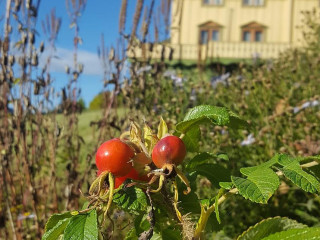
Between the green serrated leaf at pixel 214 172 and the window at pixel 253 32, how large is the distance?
17.7 meters

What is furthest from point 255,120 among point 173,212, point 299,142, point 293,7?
point 293,7

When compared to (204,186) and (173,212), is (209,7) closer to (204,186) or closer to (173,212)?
(204,186)

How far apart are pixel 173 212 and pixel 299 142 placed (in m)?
1.86

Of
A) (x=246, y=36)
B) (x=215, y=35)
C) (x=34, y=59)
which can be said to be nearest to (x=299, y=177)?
(x=34, y=59)

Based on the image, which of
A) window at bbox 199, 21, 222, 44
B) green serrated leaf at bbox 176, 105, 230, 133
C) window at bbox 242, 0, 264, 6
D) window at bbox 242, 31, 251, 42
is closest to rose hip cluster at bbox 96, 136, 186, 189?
green serrated leaf at bbox 176, 105, 230, 133

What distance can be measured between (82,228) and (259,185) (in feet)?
1.07

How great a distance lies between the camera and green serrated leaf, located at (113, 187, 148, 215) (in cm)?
88

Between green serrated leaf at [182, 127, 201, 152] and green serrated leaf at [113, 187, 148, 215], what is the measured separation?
22 cm

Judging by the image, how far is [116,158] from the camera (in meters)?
0.85

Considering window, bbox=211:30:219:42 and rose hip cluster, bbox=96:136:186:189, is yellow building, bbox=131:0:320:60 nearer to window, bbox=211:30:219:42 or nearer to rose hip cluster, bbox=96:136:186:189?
window, bbox=211:30:219:42

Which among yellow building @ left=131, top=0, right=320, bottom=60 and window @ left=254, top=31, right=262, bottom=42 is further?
window @ left=254, top=31, right=262, bottom=42

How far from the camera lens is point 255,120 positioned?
3572 millimetres

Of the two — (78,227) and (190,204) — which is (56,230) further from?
(190,204)

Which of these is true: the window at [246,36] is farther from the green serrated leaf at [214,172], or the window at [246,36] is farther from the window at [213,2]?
the green serrated leaf at [214,172]
